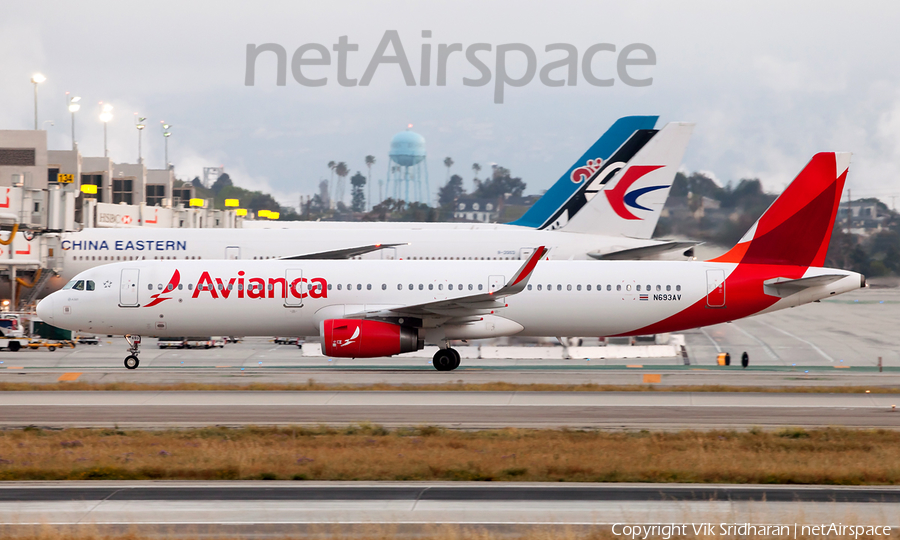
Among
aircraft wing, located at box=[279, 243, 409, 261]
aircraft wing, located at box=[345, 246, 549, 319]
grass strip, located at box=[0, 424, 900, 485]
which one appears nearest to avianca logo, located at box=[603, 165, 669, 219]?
aircraft wing, located at box=[279, 243, 409, 261]

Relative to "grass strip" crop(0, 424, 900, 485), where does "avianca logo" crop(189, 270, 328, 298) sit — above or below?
above

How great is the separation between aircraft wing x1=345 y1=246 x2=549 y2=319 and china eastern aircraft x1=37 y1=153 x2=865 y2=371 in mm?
102

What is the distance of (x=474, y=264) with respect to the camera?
34375 millimetres

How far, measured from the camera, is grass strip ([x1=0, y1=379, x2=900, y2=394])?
90.0ft

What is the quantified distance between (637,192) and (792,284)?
14.7m

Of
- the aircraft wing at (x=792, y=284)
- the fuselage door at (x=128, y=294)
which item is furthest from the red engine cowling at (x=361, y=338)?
the aircraft wing at (x=792, y=284)

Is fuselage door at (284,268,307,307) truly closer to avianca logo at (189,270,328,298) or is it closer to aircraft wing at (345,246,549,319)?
avianca logo at (189,270,328,298)

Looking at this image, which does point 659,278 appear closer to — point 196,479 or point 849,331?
point 196,479

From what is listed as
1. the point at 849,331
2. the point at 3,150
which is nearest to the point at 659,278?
the point at 849,331

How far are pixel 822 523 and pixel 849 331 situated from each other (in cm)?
5089

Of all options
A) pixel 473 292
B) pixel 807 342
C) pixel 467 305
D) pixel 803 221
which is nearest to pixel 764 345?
pixel 807 342

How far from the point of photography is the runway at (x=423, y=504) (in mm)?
12641

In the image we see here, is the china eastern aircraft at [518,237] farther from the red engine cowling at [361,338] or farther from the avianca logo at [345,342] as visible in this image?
the avianca logo at [345,342]

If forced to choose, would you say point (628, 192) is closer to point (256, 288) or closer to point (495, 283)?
point (495, 283)
